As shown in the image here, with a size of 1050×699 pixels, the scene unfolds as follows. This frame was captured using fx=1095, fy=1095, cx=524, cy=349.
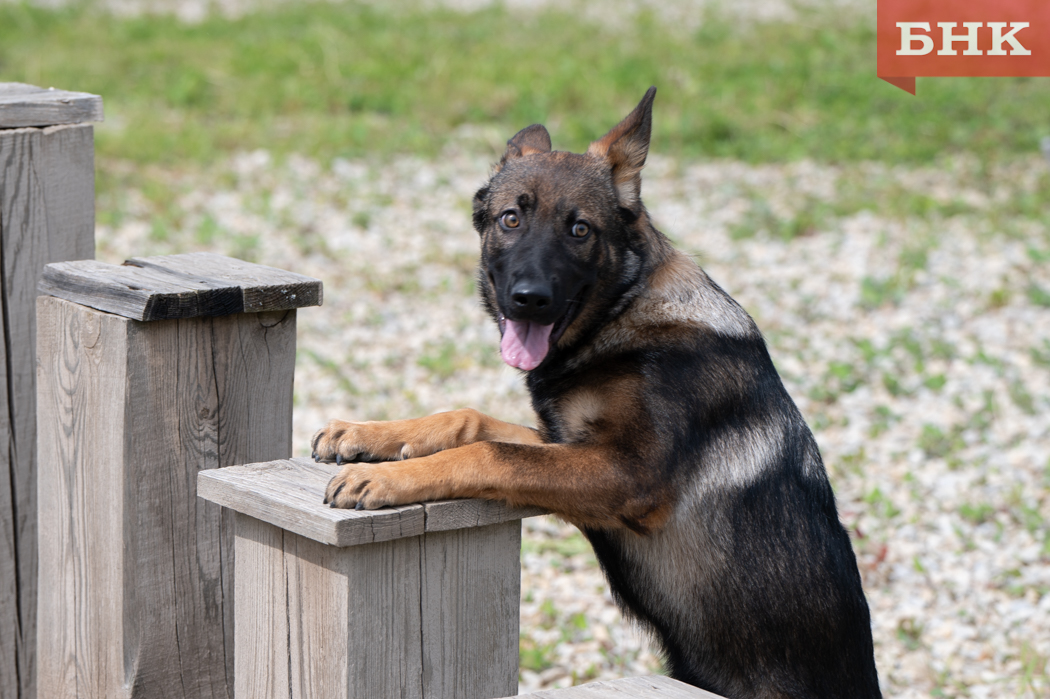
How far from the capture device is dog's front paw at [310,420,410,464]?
232 cm

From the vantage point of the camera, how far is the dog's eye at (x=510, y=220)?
267cm

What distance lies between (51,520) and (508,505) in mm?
1094

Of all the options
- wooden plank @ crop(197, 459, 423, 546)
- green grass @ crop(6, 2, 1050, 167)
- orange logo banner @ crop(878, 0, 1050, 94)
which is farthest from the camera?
orange logo banner @ crop(878, 0, 1050, 94)

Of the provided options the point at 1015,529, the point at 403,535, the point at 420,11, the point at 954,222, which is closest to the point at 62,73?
the point at 420,11

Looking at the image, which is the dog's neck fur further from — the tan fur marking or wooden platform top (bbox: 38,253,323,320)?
wooden platform top (bbox: 38,253,323,320)

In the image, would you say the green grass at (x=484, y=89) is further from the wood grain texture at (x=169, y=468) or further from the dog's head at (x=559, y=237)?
the wood grain texture at (x=169, y=468)

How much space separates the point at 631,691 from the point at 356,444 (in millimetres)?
763

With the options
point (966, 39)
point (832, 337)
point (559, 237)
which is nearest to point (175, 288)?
point (559, 237)

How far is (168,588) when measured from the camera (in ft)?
7.91

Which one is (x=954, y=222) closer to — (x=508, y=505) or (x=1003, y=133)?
(x=1003, y=133)

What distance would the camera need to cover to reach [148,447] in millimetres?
2348

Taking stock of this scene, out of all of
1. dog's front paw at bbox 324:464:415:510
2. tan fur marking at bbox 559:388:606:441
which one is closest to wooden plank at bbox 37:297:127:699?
dog's front paw at bbox 324:464:415:510

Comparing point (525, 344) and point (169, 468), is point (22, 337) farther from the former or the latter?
point (525, 344)

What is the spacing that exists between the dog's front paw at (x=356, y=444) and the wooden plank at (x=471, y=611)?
0.30 m
